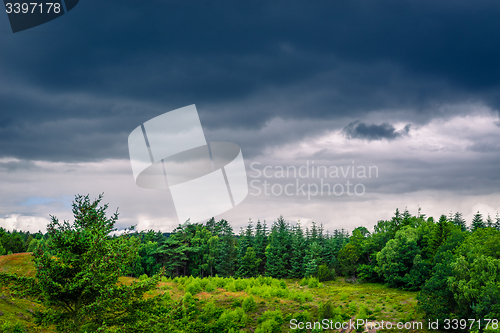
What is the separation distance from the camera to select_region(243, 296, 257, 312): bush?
129 feet

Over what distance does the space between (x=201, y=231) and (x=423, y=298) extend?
2425 inches

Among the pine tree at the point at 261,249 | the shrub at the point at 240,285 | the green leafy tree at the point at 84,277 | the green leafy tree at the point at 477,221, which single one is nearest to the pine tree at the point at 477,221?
the green leafy tree at the point at 477,221

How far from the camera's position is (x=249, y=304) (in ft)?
130

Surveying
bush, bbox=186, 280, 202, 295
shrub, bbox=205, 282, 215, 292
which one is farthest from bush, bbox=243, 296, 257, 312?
bush, bbox=186, 280, 202, 295

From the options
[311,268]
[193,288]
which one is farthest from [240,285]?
[311,268]

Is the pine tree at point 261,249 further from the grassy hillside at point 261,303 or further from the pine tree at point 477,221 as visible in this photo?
the pine tree at point 477,221

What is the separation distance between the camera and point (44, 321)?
44.1ft

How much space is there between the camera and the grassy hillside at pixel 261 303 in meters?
34.5

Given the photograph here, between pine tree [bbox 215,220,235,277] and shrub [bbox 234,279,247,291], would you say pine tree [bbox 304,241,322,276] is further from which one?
shrub [bbox 234,279,247,291]

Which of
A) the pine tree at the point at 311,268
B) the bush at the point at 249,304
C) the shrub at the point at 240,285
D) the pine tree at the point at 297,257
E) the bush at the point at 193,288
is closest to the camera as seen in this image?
the bush at the point at 249,304

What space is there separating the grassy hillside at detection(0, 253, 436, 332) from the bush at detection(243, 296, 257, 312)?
0.11 meters

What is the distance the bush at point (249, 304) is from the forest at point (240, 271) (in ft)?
0.38

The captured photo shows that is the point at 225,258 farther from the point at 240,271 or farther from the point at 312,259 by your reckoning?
the point at 312,259

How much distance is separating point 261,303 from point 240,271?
36.7 metres
